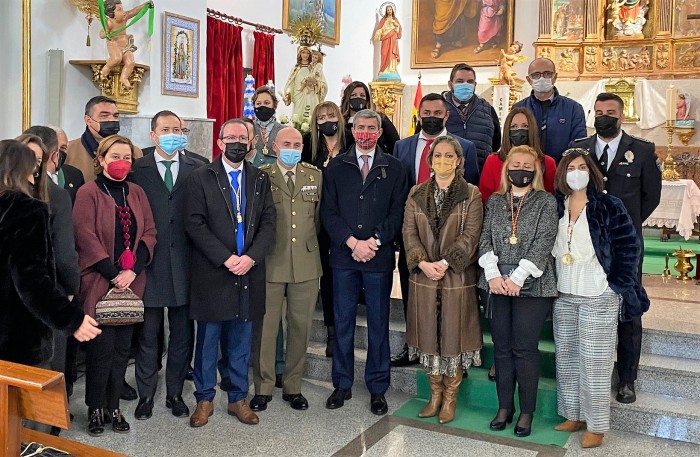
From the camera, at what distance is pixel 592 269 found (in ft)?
12.5

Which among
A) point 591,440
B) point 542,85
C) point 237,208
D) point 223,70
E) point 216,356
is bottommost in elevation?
point 591,440

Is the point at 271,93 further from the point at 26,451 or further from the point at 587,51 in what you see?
the point at 587,51

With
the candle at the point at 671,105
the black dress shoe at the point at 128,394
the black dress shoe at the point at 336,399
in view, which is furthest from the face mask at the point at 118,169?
the candle at the point at 671,105

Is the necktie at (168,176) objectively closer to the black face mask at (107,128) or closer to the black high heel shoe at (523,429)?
the black face mask at (107,128)

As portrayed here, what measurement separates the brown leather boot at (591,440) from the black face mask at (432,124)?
1.87m

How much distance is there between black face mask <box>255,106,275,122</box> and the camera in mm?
4855

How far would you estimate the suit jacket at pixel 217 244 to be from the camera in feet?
A: 13.1

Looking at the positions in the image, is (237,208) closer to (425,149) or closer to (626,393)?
(425,149)

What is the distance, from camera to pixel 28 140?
3.22 meters

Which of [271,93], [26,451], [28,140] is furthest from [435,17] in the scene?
[26,451]

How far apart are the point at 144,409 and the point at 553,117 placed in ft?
9.64

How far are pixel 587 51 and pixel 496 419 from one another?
8.99 metres

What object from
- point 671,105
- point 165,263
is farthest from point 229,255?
point 671,105

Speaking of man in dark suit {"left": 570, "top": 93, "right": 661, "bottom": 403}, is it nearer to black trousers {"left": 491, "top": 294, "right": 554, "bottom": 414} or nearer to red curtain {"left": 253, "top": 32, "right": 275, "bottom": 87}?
black trousers {"left": 491, "top": 294, "right": 554, "bottom": 414}
